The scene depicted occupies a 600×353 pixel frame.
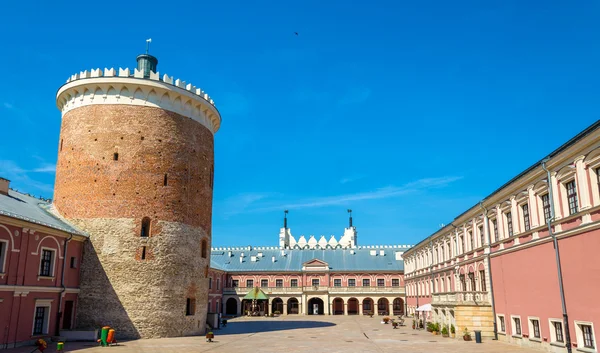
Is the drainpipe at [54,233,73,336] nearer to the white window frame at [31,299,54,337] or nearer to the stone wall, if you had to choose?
the white window frame at [31,299,54,337]

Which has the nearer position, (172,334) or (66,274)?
(66,274)

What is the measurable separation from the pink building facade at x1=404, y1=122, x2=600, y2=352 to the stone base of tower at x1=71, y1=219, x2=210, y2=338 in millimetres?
18157

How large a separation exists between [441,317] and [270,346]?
13.9 m

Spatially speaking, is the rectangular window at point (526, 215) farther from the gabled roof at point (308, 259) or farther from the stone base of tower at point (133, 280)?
the gabled roof at point (308, 259)

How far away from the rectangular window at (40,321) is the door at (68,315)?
7.11ft

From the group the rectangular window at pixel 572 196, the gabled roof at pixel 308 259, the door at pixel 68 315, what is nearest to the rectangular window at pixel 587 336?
the rectangular window at pixel 572 196

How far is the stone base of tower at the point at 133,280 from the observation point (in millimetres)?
29766

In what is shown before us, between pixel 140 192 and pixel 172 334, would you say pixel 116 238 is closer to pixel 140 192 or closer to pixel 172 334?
pixel 140 192

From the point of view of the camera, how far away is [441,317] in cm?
3406

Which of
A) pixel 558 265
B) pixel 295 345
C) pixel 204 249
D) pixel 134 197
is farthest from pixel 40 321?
pixel 558 265

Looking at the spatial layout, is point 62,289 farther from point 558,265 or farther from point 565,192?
point 565,192

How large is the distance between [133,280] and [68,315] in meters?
4.21

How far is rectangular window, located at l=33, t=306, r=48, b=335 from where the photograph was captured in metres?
25.9

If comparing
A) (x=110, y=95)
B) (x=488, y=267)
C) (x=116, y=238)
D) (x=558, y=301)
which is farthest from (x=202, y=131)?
(x=558, y=301)
